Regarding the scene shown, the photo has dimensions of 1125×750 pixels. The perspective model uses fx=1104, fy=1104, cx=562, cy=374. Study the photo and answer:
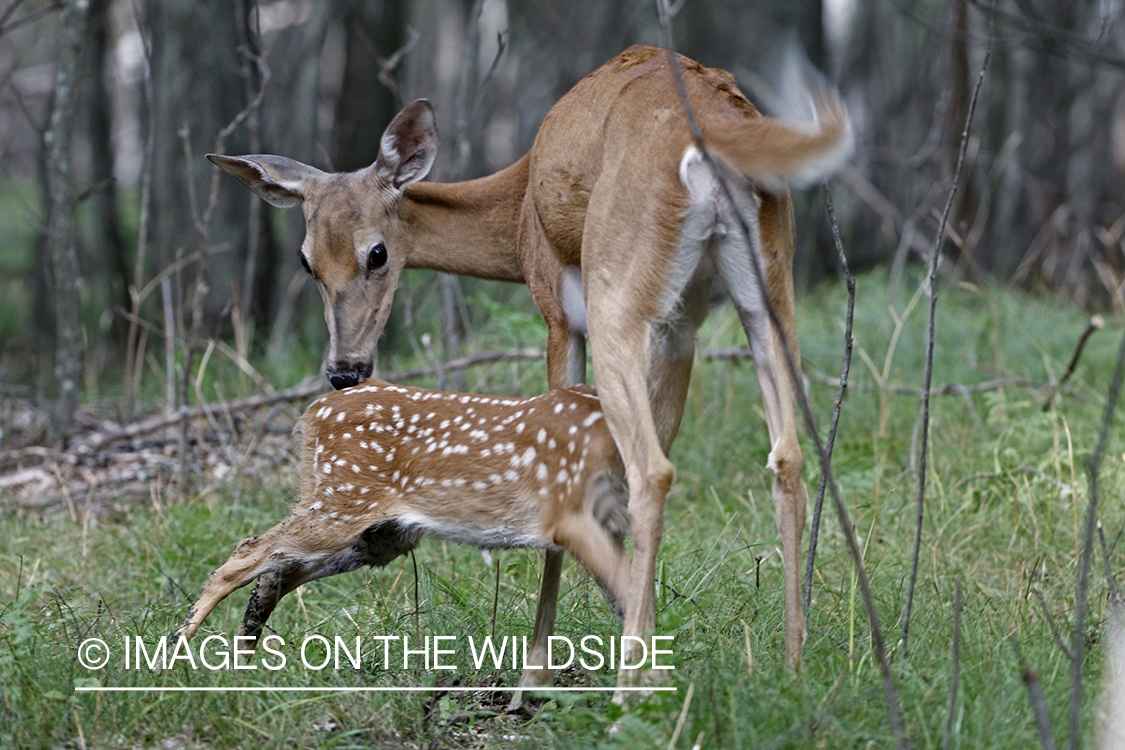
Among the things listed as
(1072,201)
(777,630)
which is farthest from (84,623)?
(1072,201)

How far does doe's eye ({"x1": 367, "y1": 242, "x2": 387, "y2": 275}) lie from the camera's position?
4604mm

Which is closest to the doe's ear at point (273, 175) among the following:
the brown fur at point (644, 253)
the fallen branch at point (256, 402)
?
the brown fur at point (644, 253)

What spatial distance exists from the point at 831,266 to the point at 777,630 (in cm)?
744

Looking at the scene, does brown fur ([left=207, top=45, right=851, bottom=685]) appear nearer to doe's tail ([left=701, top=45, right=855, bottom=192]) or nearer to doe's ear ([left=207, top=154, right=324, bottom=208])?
doe's tail ([left=701, top=45, right=855, bottom=192])

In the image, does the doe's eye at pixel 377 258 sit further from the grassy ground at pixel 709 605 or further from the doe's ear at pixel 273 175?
the grassy ground at pixel 709 605

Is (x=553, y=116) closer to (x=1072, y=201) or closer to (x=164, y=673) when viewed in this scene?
(x=164, y=673)

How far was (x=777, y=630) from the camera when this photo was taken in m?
3.49

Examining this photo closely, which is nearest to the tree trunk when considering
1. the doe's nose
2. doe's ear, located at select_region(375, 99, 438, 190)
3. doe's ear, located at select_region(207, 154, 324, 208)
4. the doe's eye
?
doe's ear, located at select_region(207, 154, 324, 208)

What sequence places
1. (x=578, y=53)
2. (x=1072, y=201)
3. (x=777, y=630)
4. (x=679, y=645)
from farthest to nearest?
(x=578, y=53) → (x=1072, y=201) → (x=777, y=630) → (x=679, y=645)

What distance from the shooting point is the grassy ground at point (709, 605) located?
2826 mm

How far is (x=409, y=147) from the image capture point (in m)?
4.82

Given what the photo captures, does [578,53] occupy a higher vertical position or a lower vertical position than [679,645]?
higher

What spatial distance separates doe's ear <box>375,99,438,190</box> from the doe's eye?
1.10 feet

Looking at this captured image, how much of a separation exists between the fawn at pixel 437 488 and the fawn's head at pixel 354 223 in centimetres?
74
